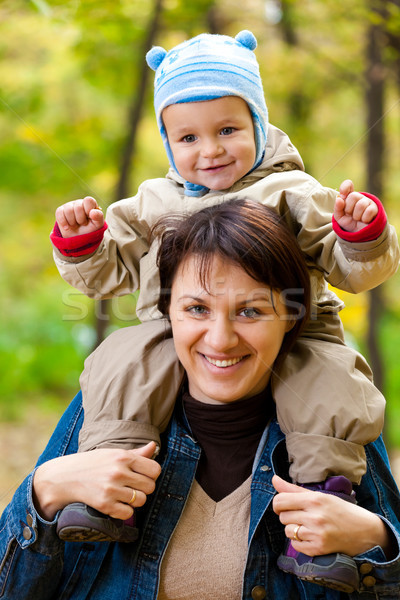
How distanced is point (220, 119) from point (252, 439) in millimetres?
969

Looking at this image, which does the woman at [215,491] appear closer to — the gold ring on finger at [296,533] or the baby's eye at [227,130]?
the gold ring on finger at [296,533]

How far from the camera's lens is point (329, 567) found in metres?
1.78

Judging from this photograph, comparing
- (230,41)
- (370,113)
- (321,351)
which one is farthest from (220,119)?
→ (370,113)

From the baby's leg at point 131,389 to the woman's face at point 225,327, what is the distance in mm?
122

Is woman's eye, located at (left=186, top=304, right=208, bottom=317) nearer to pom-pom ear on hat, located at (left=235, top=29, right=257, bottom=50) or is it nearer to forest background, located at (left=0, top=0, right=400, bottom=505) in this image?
pom-pom ear on hat, located at (left=235, top=29, right=257, bottom=50)

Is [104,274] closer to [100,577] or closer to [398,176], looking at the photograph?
[100,577]

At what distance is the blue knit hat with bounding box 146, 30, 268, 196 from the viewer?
7.04 feet

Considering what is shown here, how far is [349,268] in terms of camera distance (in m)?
1.96

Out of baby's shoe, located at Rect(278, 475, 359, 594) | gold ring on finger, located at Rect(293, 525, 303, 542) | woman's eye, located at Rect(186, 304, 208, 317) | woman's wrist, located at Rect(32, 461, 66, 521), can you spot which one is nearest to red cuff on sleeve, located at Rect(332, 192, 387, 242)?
woman's eye, located at Rect(186, 304, 208, 317)

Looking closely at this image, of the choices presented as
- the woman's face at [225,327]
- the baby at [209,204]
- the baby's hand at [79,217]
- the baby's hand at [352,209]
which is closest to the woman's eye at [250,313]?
the woman's face at [225,327]

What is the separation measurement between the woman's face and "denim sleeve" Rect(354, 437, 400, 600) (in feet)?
1.54

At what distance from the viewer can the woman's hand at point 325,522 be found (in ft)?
5.90

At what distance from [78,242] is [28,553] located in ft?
2.90

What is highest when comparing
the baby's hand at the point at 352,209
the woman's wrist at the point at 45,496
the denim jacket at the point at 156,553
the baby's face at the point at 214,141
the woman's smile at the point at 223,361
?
the baby's face at the point at 214,141
